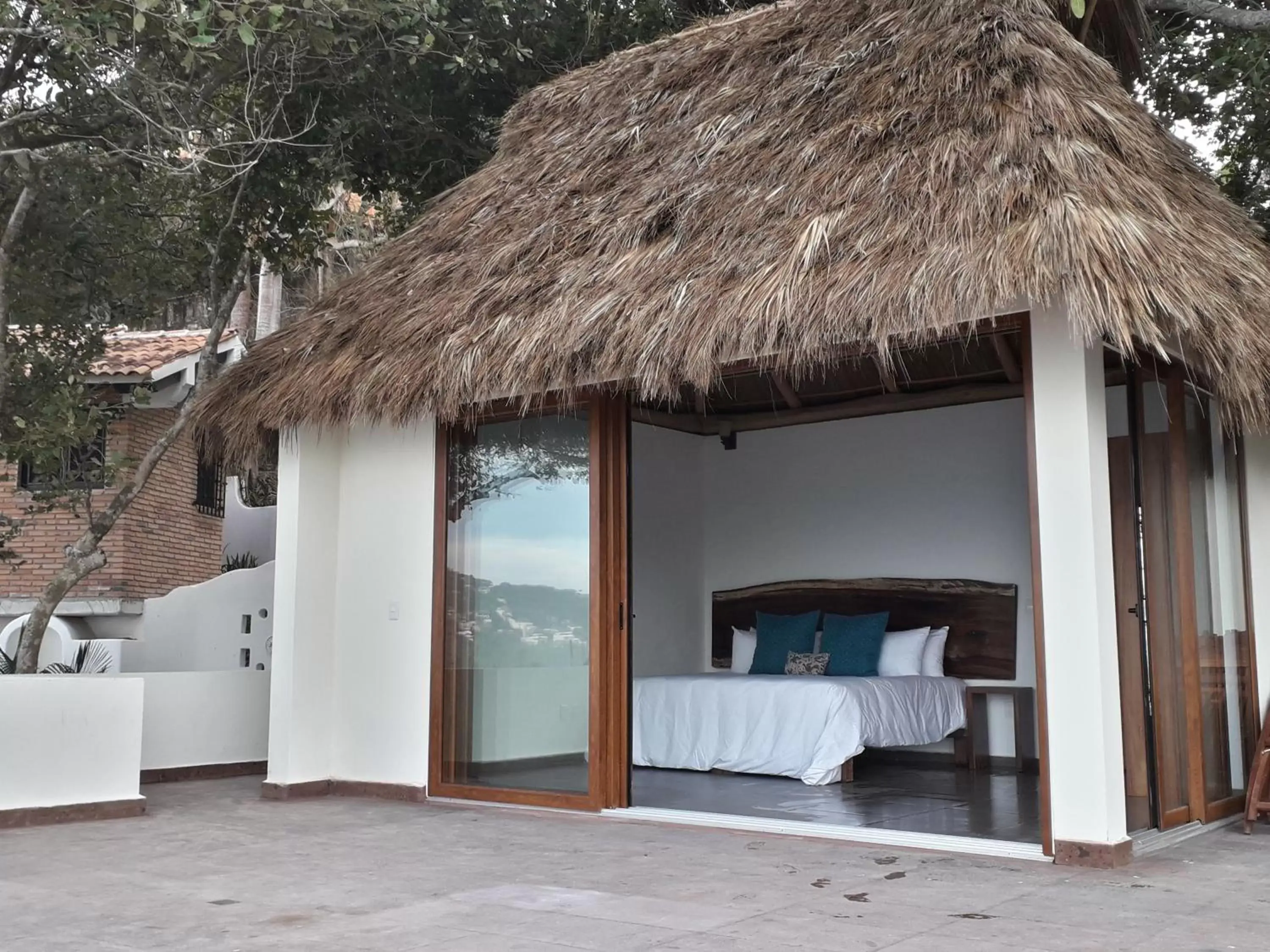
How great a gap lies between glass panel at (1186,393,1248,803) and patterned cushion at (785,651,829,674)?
308cm

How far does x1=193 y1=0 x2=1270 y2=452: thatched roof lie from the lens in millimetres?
4582

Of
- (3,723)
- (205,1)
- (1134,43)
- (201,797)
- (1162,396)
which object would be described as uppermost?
(1134,43)

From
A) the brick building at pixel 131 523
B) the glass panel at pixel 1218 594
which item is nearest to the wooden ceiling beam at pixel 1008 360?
the glass panel at pixel 1218 594

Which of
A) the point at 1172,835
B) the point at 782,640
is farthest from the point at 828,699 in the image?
the point at 1172,835

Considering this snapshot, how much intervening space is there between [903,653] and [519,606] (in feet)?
11.0

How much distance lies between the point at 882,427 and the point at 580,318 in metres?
4.07

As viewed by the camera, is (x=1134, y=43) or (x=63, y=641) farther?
(x=63, y=641)

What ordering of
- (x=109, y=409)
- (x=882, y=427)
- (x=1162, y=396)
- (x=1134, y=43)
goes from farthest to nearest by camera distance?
(x=882, y=427)
(x=109, y=409)
(x=1134, y=43)
(x=1162, y=396)

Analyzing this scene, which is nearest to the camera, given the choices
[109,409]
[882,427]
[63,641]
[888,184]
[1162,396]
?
[888,184]

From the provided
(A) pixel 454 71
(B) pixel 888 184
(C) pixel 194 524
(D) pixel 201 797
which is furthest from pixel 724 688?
(C) pixel 194 524

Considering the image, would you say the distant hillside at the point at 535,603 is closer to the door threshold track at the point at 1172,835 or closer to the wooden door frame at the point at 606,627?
the wooden door frame at the point at 606,627

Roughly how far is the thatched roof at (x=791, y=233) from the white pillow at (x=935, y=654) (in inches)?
134

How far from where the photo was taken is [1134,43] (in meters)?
7.32

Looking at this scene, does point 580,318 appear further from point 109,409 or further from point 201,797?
point 109,409
